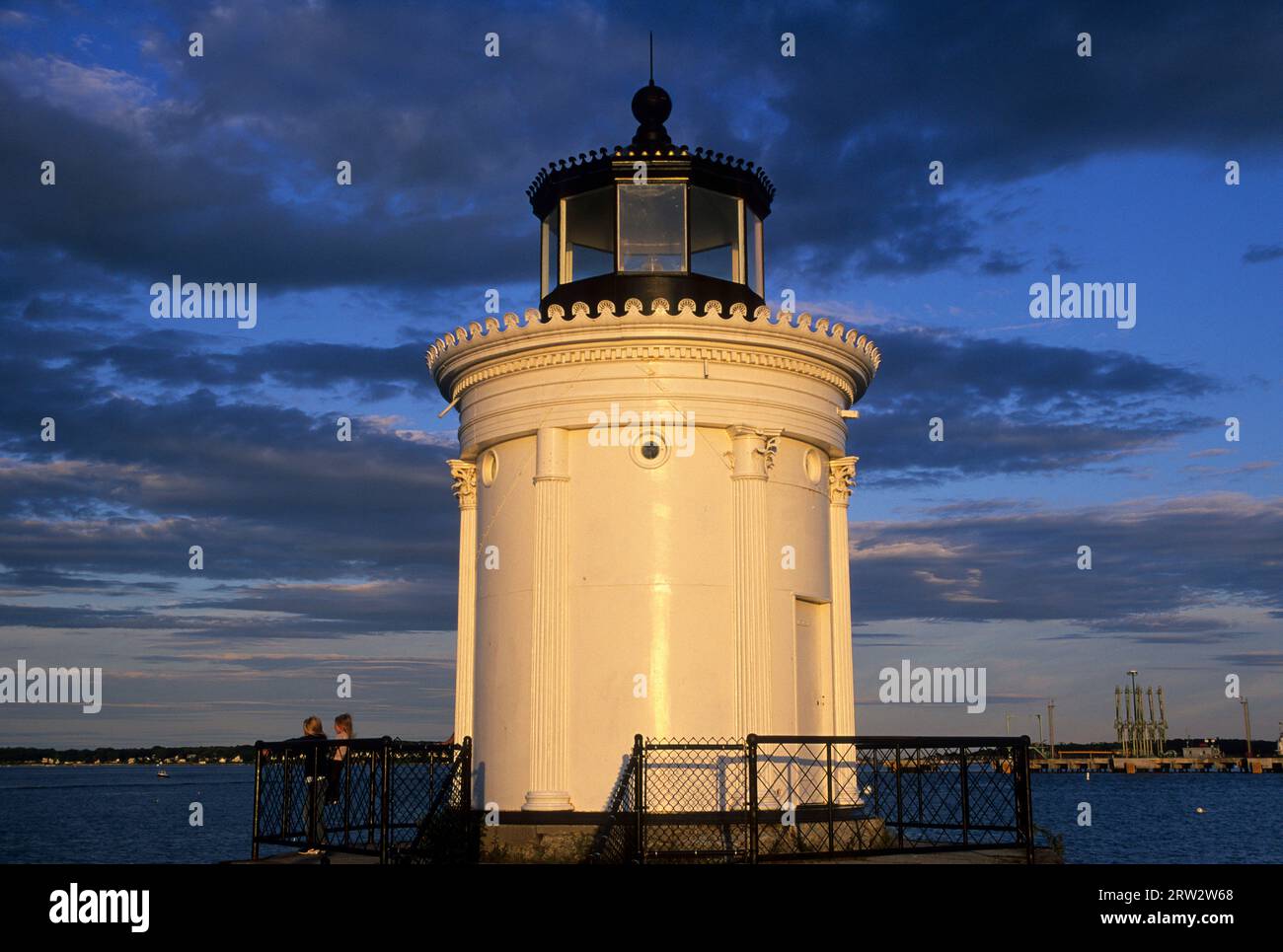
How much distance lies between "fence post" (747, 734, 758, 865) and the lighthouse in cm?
283

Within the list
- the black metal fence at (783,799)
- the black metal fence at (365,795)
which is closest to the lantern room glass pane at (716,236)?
the black metal fence at (783,799)

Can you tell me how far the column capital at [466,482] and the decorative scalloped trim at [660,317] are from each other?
166 centimetres

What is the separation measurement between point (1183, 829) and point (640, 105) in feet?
213

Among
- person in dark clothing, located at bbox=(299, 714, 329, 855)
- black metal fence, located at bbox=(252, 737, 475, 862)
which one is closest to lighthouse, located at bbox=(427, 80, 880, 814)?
black metal fence, located at bbox=(252, 737, 475, 862)

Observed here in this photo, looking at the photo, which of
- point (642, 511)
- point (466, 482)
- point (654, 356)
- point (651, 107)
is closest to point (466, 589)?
point (466, 482)

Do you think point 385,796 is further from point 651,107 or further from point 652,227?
point 651,107

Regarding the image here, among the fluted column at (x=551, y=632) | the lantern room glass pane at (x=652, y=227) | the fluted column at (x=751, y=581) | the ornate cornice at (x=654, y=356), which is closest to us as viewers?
the fluted column at (x=751, y=581)

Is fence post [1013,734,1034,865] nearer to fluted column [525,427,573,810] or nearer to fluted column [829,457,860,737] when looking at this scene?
fluted column [829,457,860,737]

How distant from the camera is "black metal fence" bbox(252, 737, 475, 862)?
13.5 meters

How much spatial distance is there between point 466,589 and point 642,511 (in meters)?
3.16

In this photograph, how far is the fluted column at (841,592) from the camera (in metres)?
18.2

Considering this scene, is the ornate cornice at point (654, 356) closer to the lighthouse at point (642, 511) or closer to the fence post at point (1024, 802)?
the lighthouse at point (642, 511)

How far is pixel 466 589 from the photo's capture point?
18.3 meters
